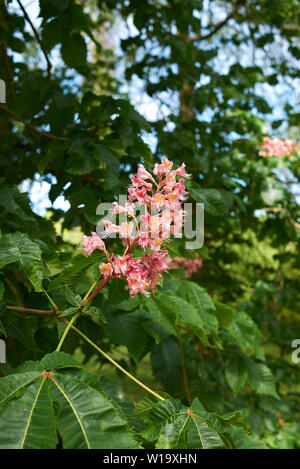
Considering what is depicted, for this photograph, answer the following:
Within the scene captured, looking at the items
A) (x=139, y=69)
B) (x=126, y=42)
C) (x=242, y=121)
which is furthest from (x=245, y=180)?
(x=126, y=42)

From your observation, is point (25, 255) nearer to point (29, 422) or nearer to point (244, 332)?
point (29, 422)

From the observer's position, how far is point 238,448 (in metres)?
0.75

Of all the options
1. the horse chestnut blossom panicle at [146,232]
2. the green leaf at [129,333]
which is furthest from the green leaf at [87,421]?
the green leaf at [129,333]

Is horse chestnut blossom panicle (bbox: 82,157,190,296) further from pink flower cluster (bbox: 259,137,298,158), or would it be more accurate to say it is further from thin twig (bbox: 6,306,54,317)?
pink flower cluster (bbox: 259,137,298,158)

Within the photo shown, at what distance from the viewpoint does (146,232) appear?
32.0 inches

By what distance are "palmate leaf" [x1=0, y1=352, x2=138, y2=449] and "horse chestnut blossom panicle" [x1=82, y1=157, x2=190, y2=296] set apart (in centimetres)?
19

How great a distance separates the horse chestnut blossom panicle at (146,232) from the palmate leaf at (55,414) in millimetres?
194

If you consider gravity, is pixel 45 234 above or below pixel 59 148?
below

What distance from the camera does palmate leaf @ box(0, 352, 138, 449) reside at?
598mm

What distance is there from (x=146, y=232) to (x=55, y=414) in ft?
1.16
